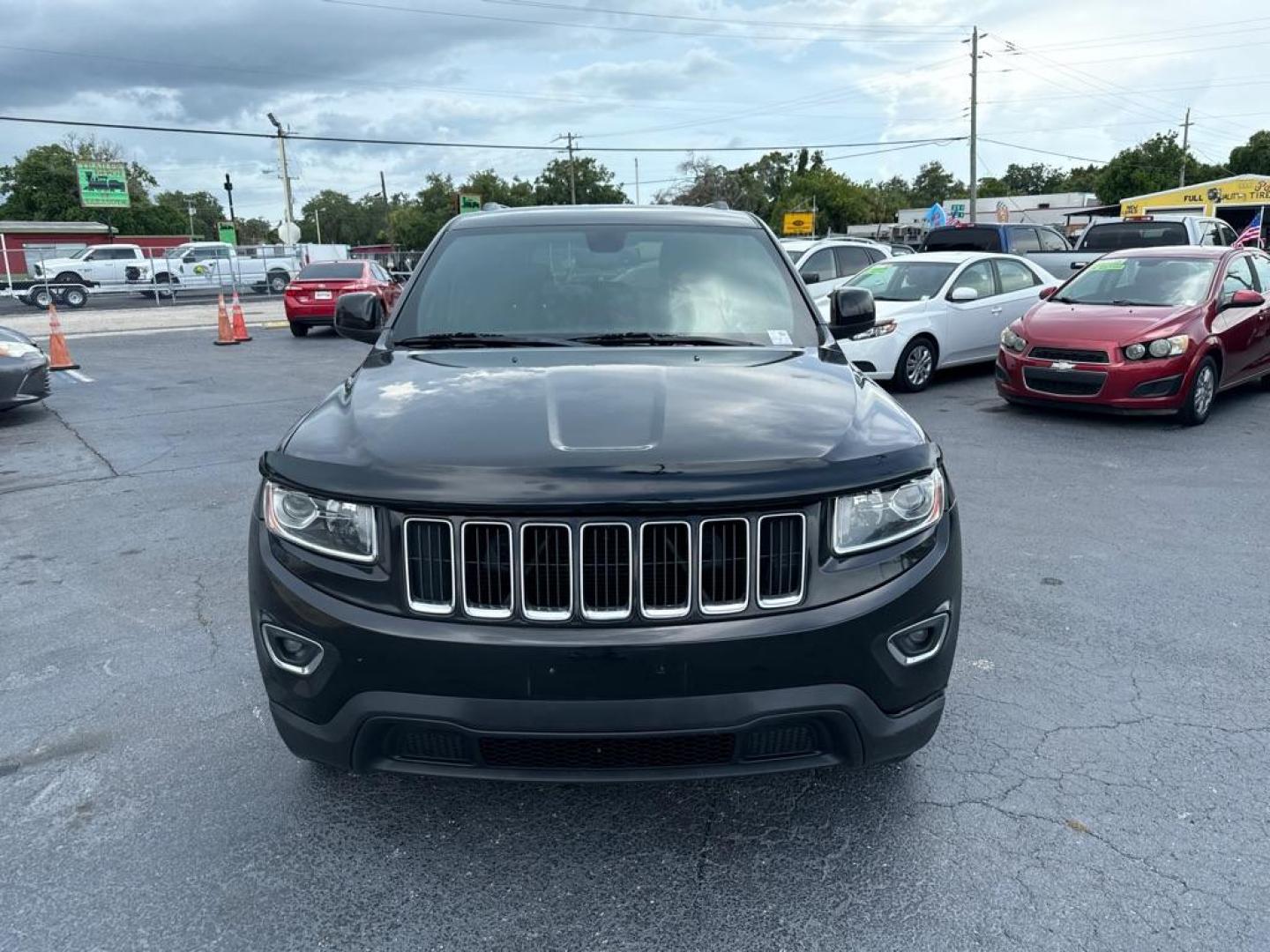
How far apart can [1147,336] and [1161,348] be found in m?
0.16

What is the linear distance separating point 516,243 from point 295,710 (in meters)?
2.28

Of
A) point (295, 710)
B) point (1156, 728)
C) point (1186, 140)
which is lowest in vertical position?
point (1156, 728)

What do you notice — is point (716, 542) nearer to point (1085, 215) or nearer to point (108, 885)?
point (108, 885)

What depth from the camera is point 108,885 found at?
2631mm

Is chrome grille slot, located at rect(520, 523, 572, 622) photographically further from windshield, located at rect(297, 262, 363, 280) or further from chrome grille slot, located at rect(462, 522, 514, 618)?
windshield, located at rect(297, 262, 363, 280)

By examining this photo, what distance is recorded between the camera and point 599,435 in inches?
98.7

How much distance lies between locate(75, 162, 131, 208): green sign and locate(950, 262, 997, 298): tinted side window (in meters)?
59.6

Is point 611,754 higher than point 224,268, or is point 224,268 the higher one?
point 224,268

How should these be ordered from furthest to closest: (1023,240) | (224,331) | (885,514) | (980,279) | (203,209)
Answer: (203,209) < (224,331) < (1023,240) < (980,279) < (885,514)

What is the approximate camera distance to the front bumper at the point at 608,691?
7.49 feet

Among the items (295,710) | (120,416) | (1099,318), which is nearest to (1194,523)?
(1099,318)

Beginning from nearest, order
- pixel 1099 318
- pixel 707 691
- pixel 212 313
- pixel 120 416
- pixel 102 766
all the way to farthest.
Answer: pixel 707 691
pixel 102 766
pixel 1099 318
pixel 120 416
pixel 212 313

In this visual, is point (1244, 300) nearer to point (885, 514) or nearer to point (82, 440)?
point (885, 514)

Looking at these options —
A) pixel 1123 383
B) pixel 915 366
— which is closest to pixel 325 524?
pixel 1123 383
